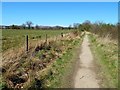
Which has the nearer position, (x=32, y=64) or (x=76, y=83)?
(x=76, y=83)

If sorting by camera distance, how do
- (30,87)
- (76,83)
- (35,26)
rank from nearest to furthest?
(30,87), (76,83), (35,26)

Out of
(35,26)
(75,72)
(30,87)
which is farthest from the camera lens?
(35,26)

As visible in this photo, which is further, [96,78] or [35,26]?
[35,26]

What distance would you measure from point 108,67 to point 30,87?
558 centimetres

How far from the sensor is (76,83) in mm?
9859

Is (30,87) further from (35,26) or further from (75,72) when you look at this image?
(35,26)

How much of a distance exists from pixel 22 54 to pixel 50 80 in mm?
5545

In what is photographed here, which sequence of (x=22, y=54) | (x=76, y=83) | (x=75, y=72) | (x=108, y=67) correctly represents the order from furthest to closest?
1. (x=22, y=54)
2. (x=108, y=67)
3. (x=75, y=72)
4. (x=76, y=83)

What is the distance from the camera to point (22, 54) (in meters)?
15.3

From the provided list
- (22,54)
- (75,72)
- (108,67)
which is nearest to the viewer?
(75,72)

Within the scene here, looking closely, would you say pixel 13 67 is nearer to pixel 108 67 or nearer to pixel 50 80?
pixel 50 80

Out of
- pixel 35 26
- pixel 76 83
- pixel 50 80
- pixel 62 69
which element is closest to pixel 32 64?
pixel 62 69

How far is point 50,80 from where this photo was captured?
33.3ft

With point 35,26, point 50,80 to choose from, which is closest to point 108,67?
point 50,80
